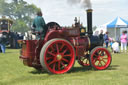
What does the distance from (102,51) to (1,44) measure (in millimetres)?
8570

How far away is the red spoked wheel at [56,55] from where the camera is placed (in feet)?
17.3

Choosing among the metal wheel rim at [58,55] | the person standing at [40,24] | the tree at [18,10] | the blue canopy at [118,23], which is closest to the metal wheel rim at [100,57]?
the metal wheel rim at [58,55]

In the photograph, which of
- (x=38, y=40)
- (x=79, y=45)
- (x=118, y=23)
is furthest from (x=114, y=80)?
(x=118, y=23)

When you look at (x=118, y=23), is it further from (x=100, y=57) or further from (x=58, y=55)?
(x=58, y=55)

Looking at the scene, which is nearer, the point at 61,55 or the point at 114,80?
the point at 114,80

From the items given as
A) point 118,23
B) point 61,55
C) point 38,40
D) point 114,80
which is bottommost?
point 114,80

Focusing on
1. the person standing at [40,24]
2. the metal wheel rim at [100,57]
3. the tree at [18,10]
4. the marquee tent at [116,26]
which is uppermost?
the tree at [18,10]

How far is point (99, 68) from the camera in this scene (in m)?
6.18

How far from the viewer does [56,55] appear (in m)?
5.53

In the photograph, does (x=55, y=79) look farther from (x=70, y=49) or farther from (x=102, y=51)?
(x=102, y=51)

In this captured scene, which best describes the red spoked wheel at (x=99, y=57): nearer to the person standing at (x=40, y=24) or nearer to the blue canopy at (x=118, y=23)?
the person standing at (x=40, y=24)

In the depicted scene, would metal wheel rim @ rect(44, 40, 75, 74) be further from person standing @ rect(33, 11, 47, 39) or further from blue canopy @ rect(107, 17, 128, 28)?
blue canopy @ rect(107, 17, 128, 28)

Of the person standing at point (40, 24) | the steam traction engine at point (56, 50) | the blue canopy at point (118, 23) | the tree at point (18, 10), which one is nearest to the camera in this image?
the steam traction engine at point (56, 50)

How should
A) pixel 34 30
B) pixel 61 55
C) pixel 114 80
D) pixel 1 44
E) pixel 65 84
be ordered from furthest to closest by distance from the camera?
pixel 1 44 < pixel 34 30 < pixel 61 55 < pixel 114 80 < pixel 65 84
